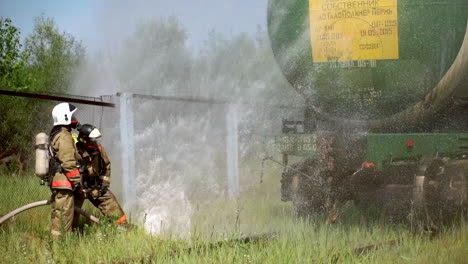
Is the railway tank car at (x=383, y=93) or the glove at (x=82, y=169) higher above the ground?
the railway tank car at (x=383, y=93)

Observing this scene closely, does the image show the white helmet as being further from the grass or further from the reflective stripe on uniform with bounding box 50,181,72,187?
the grass

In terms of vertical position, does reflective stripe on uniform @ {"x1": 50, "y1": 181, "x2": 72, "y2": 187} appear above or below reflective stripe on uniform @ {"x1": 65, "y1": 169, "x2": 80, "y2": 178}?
below

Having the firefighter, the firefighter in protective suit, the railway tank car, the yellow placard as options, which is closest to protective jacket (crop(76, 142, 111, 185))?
the firefighter in protective suit

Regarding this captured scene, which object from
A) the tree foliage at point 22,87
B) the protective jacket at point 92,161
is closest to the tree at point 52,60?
the tree foliage at point 22,87

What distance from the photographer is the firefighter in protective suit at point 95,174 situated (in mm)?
6074

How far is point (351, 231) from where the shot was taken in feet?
19.4

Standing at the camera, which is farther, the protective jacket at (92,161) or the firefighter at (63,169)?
the protective jacket at (92,161)

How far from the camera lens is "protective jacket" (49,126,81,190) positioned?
5523 mm

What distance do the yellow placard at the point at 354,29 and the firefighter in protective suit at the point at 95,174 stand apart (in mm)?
2293

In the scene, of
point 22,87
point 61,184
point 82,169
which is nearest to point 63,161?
point 61,184

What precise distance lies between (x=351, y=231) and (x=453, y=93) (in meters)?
1.55

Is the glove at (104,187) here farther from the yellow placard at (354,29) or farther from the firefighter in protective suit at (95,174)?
the yellow placard at (354,29)

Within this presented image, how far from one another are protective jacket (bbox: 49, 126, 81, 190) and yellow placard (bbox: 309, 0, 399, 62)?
93.8 inches

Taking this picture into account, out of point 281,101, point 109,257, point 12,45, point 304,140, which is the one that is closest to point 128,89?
point 12,45
